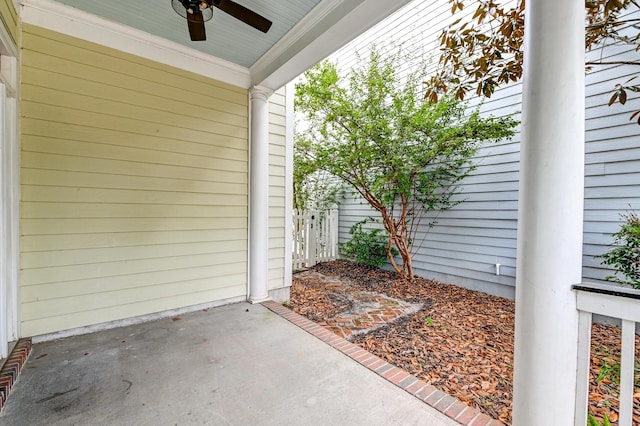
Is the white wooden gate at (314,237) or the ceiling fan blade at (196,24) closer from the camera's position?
the ceiling fan blade at (196,24)

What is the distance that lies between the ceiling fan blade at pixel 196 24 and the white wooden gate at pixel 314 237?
410 centimetres

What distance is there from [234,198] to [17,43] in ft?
7.77

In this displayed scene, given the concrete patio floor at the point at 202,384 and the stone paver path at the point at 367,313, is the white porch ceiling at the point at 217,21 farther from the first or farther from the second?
the stone paver path at the point at 367,313

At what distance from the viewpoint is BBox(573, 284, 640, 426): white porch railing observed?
1.16 metres

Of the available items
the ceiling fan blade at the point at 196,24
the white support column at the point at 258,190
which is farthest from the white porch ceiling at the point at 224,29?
the ceiling fan blade at the point at 196,24

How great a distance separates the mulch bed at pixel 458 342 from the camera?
2.08 meters

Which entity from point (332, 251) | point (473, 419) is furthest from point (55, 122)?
point (332, 251)

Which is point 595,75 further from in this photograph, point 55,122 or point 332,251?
point 55,122

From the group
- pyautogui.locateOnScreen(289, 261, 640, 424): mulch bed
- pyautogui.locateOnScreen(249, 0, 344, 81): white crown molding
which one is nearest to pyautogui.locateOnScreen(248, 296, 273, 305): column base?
pyautogui.locateOnScreen(289, 261, 640, 424): mulch bed

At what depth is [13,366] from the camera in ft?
6.85

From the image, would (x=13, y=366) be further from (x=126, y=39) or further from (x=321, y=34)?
(x=321, y=34)

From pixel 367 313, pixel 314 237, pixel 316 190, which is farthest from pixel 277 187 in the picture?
pixel 316 190

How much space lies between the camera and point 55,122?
2.65 m

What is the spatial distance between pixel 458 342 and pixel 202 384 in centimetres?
241
